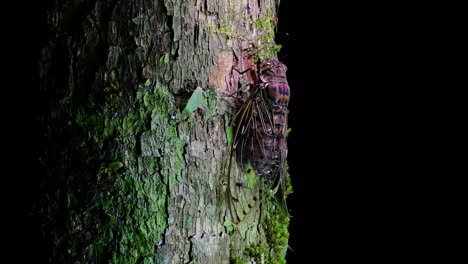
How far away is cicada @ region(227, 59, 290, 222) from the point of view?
1.23 meters

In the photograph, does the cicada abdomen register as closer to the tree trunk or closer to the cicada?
the cicada

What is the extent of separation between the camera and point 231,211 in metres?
1.20

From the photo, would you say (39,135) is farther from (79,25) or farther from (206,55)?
(206,55)

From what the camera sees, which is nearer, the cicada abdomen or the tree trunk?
the tree trunk

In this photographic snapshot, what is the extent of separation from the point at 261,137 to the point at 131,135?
0.34m

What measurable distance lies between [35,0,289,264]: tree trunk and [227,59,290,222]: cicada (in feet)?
0.19

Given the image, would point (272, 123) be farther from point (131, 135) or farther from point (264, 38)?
point (131, 135)

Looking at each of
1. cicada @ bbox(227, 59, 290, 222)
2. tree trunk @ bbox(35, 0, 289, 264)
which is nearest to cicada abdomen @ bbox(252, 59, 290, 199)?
cicada @ bbox(227, 59, 290, 222)

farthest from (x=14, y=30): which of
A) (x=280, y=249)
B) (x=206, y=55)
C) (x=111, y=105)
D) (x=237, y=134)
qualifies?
(x=280, y=249)

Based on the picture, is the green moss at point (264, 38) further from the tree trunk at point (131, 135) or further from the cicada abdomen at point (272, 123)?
the tree trunk at point (131, 135)

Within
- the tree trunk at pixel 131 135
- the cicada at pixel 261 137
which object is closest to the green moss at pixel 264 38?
the cicada at pixel 261 137

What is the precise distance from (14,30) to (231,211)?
0.66 metres

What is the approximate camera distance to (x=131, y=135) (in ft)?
3.65

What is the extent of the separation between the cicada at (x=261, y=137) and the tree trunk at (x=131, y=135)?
58mm
